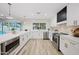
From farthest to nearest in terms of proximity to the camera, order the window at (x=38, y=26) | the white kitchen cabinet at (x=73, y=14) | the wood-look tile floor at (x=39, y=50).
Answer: the window at (x=38, y=26), the wood-look tile floor at (x=39, y=50), the white kitchen cabinet at (x=73, y=14)

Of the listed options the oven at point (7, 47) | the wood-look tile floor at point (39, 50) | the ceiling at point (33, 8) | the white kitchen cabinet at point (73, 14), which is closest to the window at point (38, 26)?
the ceiling at point (33, 8)

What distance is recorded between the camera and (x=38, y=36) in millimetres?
10055

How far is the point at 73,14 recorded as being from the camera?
396cm

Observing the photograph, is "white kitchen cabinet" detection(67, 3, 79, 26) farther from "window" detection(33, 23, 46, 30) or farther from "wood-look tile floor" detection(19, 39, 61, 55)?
"window" detection(33, 23, 46, 30)

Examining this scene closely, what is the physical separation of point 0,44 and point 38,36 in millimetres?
7941

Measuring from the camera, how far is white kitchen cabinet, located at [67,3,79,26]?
12.0 ft

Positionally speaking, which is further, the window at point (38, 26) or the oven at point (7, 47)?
the window at point (38, 26)

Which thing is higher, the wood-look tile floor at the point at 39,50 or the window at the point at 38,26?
the window at the point at 38,26

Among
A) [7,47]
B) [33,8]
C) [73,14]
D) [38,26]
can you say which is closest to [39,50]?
[33,8]

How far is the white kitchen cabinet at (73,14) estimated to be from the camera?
3.67m

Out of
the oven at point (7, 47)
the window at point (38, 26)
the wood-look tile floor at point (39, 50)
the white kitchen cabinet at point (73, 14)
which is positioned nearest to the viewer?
the oven at point (7, 47)

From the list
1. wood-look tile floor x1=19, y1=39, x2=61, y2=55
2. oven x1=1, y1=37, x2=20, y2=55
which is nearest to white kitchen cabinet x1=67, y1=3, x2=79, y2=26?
wood-look tile floor x1=19, y1=39, x2=61, y2=55

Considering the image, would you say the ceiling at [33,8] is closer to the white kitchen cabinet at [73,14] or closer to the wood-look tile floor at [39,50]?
the white kitchen cabinet at [73,14]
